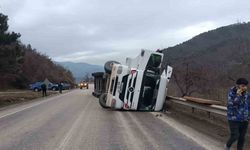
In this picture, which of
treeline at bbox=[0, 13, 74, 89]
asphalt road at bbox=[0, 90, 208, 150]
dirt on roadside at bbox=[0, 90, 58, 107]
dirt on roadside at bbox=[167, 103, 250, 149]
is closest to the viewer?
asphalt road at bbox=[0, 90, 208, 150]

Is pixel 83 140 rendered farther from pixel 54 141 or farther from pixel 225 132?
pixel 225 132

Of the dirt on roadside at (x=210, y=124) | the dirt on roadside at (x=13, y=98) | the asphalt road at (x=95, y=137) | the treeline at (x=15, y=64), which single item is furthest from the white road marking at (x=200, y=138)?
the treeline at (x=15, y=64)

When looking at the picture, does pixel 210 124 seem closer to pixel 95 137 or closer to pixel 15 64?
pixel 95 137

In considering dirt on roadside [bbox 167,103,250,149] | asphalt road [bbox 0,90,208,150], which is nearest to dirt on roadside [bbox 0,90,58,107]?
dirt on roadside [bbox 167,103,250,149]

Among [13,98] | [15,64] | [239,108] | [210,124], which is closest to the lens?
[239,108]

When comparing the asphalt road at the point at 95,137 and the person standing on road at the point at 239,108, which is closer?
the person standing on road at the point at 239,108

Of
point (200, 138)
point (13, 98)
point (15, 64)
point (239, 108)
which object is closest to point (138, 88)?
point (200, 138)

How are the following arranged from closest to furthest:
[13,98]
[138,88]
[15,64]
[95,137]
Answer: [95,137], [138,88], [13,98], [15,64]

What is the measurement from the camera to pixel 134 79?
76.8 feet

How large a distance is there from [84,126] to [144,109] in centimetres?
834

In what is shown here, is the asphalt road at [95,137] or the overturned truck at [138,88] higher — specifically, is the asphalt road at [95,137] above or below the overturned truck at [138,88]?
below

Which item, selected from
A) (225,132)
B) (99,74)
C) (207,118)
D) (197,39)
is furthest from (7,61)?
(197,39)

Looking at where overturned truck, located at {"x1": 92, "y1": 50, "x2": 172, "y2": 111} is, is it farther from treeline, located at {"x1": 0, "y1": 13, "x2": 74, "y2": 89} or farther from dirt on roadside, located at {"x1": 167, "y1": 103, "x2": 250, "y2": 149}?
treeline, located at {"x1": 0, "y1": 13, "x2": 74, "y2": 89}

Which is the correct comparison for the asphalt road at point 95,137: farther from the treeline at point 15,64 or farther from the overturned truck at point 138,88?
the treeline at point 15,64
